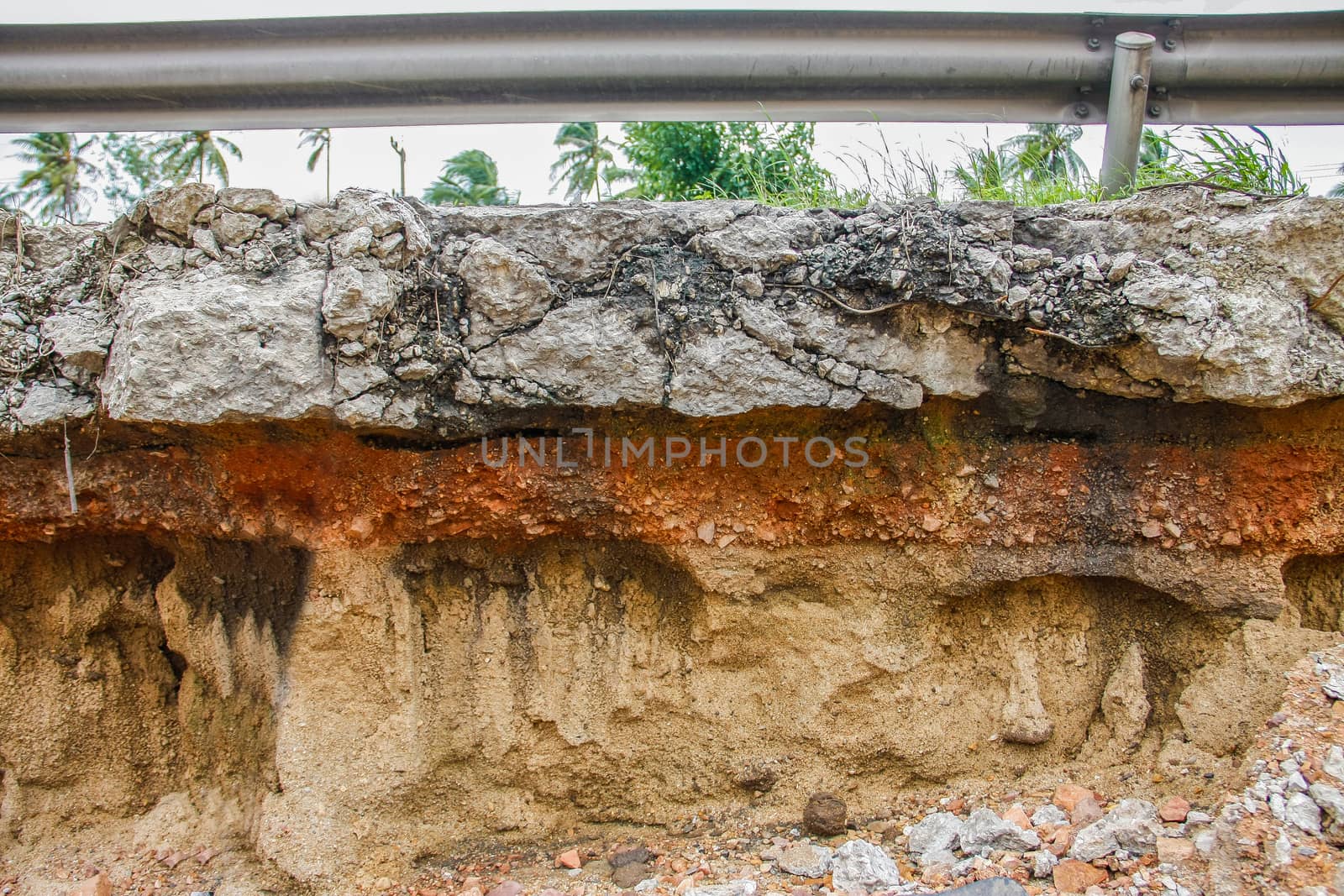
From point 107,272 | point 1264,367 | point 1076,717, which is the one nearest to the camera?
point 1264,367

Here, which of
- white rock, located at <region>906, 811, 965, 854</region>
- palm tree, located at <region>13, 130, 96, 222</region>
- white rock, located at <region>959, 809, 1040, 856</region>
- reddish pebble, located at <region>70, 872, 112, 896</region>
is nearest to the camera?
white rock, located at <region>959, 809, 1040, 856</region>

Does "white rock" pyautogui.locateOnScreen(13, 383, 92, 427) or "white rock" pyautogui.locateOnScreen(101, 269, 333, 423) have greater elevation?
"white rock" pyautogui.locateOnScreen(101, 269, 333, 423)

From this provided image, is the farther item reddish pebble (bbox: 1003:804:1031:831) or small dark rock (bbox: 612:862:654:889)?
small dark rock (bbox: 612:862:654:889)

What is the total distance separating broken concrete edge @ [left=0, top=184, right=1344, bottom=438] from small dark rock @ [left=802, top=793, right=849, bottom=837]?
1231mm

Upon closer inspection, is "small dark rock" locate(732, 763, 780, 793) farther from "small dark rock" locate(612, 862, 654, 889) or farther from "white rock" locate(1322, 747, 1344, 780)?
"white rock" locate(1322, 747, 1344, 780)

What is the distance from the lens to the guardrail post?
2.61 m

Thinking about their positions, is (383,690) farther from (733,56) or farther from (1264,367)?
(1264,367)

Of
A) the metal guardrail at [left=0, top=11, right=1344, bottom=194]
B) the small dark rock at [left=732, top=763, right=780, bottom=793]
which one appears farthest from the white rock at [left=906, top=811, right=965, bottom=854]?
the metal guardrail at [left=0, top=11, right=1344, bottom=194]

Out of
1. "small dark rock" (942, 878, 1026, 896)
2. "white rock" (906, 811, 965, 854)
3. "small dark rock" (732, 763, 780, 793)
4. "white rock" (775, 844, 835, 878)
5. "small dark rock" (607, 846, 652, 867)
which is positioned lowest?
"small dark rock" (607, 846, 652, 867)

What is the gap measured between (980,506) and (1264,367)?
0.75m

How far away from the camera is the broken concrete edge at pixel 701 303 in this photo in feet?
6.93

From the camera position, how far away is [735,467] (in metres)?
2.41

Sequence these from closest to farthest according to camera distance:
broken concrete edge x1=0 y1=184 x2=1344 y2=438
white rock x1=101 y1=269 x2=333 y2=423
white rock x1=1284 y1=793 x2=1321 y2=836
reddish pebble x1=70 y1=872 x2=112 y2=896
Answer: white rock x1=1284 y1=793 x2=1321 y2=836 → white rock x1=101 y1=269 x2=333 y2=423 → broken concrete edge x1=0 y1=184 x2=1344 y2=438 → reddish pebble x1=70 y1=872 x2=112 y2=896

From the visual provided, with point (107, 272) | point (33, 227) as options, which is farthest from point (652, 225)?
point (33, 227)
